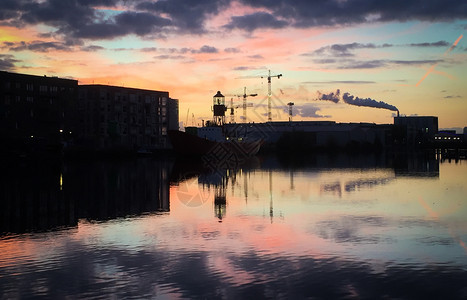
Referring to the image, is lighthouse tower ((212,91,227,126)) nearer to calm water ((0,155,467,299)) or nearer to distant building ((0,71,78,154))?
distant building ((0,71,78,154))

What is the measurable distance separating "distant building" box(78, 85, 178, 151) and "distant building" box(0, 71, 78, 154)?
42.5 feet

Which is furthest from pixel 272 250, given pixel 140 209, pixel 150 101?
pixel 150 101

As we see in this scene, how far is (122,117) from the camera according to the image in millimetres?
130250

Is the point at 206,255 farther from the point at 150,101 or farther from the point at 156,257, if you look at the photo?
the point at 150,101

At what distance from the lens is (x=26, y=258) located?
47.3ft

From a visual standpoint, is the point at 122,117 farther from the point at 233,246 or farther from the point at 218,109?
the point at 233,246

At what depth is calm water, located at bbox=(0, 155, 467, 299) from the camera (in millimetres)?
11492

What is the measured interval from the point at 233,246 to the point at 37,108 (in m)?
93.0

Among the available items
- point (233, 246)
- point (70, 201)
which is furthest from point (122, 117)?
point (233, 246)

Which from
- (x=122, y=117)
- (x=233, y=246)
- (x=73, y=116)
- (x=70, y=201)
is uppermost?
(x=122, y=117)

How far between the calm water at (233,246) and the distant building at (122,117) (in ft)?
290

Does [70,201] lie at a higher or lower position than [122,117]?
lower

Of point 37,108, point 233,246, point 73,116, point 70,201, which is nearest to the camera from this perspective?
point 233,246

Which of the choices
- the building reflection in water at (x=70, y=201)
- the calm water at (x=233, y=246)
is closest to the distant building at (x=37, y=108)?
the building reflection in water at (x=70, y=201)
